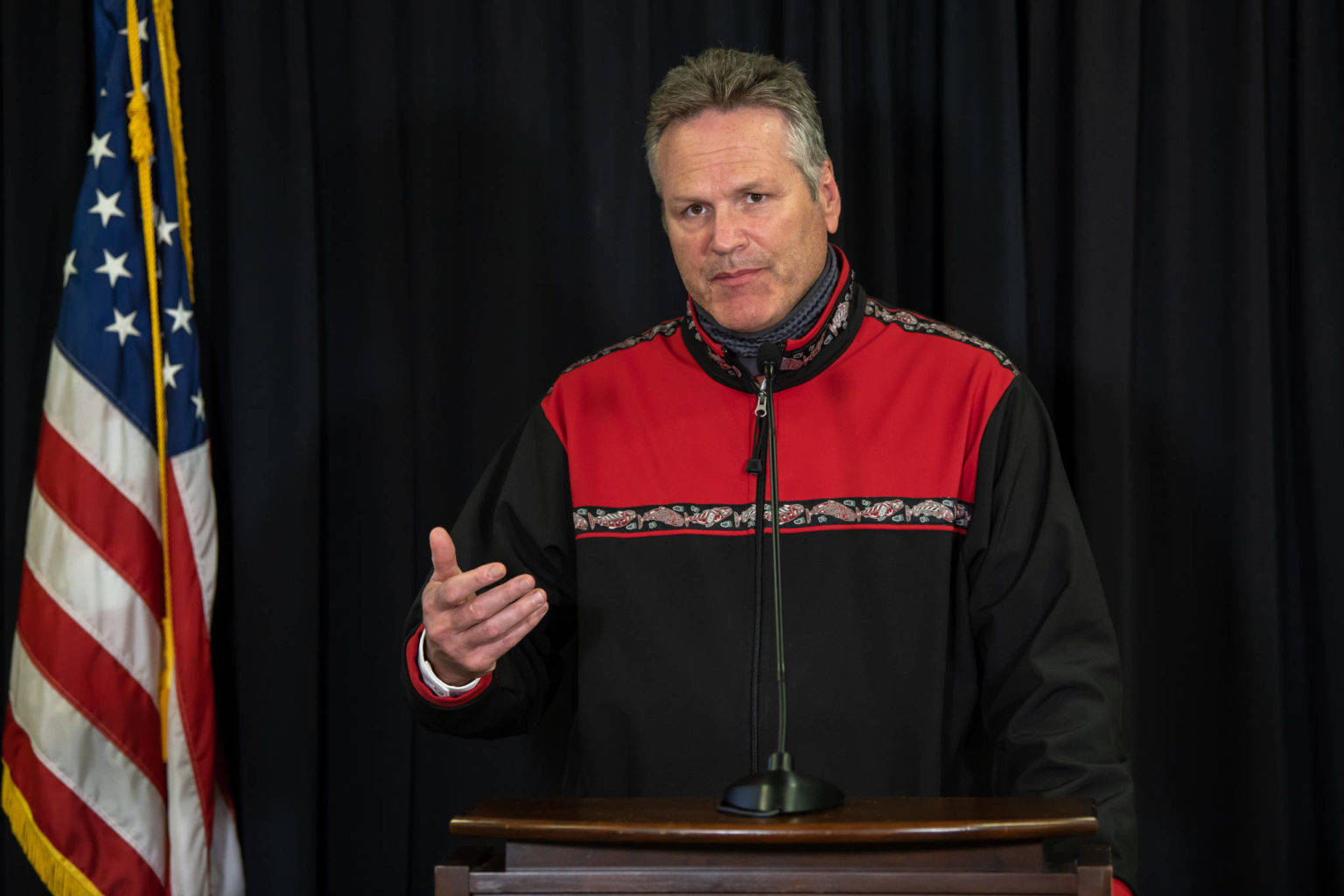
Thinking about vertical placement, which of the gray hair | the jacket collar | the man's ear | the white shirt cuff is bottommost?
the white shirt cuff

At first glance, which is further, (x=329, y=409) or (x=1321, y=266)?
(x=329, y=409)

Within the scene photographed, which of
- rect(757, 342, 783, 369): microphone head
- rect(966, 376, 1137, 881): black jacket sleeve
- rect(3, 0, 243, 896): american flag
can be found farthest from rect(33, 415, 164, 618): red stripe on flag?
rect(966, 376, 1137, 881): black jacket sleeve

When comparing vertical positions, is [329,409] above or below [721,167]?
below

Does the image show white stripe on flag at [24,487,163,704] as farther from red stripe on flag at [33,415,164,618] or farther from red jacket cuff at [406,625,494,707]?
red jacket cuff at [406,625,494,707]

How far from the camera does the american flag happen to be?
2117 mm

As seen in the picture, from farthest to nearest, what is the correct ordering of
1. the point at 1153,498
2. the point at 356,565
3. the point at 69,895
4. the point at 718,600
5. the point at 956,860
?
1. the point at 356,565
2. the point at 1153,498
3. the point at 69,895
4. the point at 718,600
5. the point at 956,860

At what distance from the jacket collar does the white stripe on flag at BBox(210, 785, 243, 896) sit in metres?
1.24

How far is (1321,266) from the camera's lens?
2.21 m

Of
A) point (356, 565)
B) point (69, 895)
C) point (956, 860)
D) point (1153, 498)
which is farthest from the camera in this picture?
point (356, 565)

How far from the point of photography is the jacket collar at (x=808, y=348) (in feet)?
6.15

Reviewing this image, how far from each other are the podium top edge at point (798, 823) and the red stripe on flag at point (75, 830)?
1.32 meters

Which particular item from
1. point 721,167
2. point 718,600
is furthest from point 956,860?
point 721,167

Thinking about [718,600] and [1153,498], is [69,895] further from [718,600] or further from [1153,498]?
[1153,498]

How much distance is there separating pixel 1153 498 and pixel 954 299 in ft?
1.70
